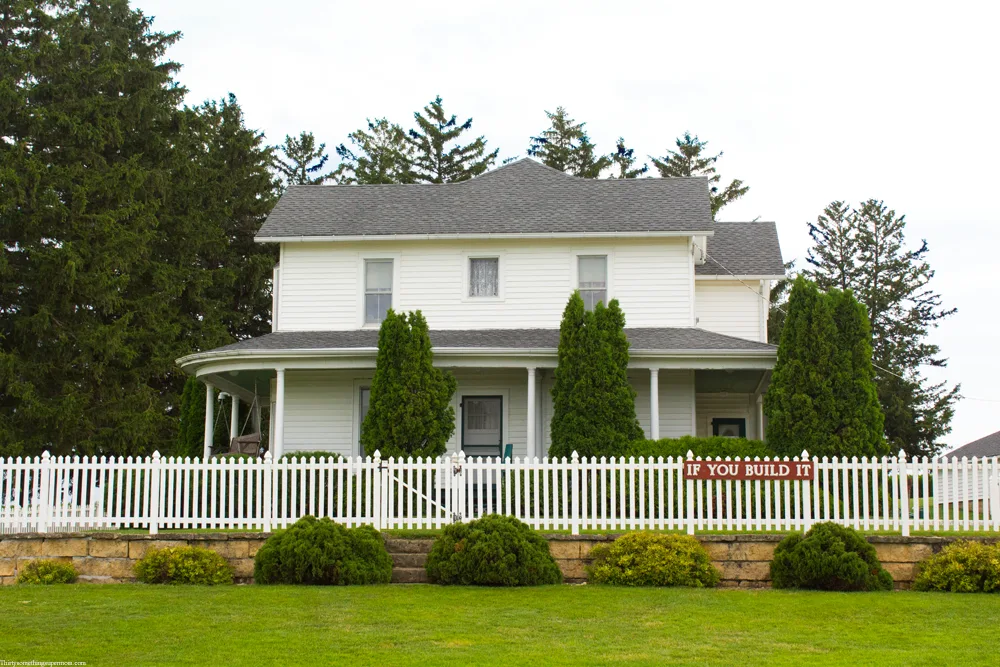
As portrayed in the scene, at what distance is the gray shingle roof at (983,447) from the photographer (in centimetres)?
4188

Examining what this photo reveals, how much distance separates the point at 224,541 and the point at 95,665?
20.1ft

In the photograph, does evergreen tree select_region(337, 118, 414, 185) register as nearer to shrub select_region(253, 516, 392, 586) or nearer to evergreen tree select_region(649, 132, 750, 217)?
evergreen tree select_region(649, 132, 750, 217)

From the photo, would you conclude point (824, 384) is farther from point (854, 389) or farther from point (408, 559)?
point (408, 559)

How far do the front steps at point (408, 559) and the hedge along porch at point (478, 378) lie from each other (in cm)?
727

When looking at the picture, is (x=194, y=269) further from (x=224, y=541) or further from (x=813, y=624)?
(x=813, y=624)

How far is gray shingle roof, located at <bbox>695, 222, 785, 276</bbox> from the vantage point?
26.5 m

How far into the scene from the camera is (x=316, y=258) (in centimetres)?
2533

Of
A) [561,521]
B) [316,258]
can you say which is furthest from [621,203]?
[561,521]

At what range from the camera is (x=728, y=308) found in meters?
26.4

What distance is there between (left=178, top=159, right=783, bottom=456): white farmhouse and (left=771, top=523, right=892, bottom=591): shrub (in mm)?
8678

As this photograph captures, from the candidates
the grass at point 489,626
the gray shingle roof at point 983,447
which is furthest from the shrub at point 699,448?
the gray shingle roof at point 983,447

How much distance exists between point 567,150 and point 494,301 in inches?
1089

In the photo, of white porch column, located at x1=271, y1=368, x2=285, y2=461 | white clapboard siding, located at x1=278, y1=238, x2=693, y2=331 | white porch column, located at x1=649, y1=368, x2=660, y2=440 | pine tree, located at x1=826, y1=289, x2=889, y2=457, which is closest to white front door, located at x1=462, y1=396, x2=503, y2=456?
white clapboard siding, located at x1=278, y1=238, x2=693, y2=331

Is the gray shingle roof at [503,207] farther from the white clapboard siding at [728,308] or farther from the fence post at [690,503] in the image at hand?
the fence post at [690,503]
